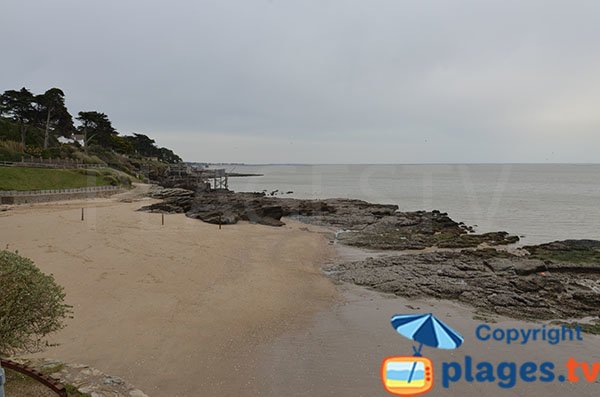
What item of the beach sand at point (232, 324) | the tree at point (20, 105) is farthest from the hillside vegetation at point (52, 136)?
the beach sand at point (232, 324)

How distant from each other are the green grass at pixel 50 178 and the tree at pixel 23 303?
1557 inches

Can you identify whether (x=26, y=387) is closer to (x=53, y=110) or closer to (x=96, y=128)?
(x=53, y=110)

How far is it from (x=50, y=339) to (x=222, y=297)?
564 centimetres

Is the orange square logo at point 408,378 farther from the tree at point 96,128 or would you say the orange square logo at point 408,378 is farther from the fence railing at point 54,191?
the tree at point 96,128

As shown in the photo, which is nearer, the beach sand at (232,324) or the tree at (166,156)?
the beach sand at (232,324)

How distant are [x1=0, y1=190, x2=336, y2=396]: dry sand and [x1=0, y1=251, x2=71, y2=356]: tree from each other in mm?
2917

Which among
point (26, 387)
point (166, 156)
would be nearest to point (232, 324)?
point (26, 387)

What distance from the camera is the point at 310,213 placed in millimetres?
43531

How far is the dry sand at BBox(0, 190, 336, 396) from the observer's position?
915 centimetres

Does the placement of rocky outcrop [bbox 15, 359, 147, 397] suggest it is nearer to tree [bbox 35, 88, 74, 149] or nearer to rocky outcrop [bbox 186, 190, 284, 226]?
rocky outcrop [bbox 186, 190, 284, 226]

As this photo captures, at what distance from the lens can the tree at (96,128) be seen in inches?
2861

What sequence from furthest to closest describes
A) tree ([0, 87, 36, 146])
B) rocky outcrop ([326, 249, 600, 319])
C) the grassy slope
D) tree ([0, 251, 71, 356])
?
tree ([0, 87, 36, 146]) → rocky outcrop ([326, 249, 600, 319]) → the grassy slope → tree ([0, 251, 71, 356])

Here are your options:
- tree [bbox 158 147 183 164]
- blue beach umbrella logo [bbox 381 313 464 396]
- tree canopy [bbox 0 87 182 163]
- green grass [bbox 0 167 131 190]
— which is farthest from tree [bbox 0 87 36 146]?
tree [bbox 158 147 183 164]

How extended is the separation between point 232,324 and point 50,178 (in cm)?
4270
